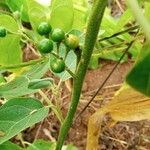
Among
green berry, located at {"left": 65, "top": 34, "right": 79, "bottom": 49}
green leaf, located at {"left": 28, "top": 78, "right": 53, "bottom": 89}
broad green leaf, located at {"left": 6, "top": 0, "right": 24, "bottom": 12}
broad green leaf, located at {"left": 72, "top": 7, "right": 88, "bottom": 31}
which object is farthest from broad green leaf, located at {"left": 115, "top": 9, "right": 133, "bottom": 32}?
green berry, located at {"left": 65, "top": 34, "right": 79, "bottom": 49}

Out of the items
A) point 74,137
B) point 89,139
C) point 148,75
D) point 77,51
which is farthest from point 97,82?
point 148,75

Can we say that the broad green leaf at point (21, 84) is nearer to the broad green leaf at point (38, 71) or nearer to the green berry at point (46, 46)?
the broad green leaf at point (38, 71)

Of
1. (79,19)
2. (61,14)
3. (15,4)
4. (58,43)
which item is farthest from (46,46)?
(15,4)

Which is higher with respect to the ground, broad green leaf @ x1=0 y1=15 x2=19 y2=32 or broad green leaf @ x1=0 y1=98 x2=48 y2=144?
broad green leaf @ x1=0 y1=15 x2=19 y2=32

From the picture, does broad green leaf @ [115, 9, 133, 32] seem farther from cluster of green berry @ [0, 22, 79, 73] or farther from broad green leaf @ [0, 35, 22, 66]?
cluster of green berry @ [0, 22, 79, 73]

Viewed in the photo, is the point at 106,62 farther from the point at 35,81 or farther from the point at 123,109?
the point at 35,81

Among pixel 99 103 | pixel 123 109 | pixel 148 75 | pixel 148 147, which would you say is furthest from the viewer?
pixel 99 103
